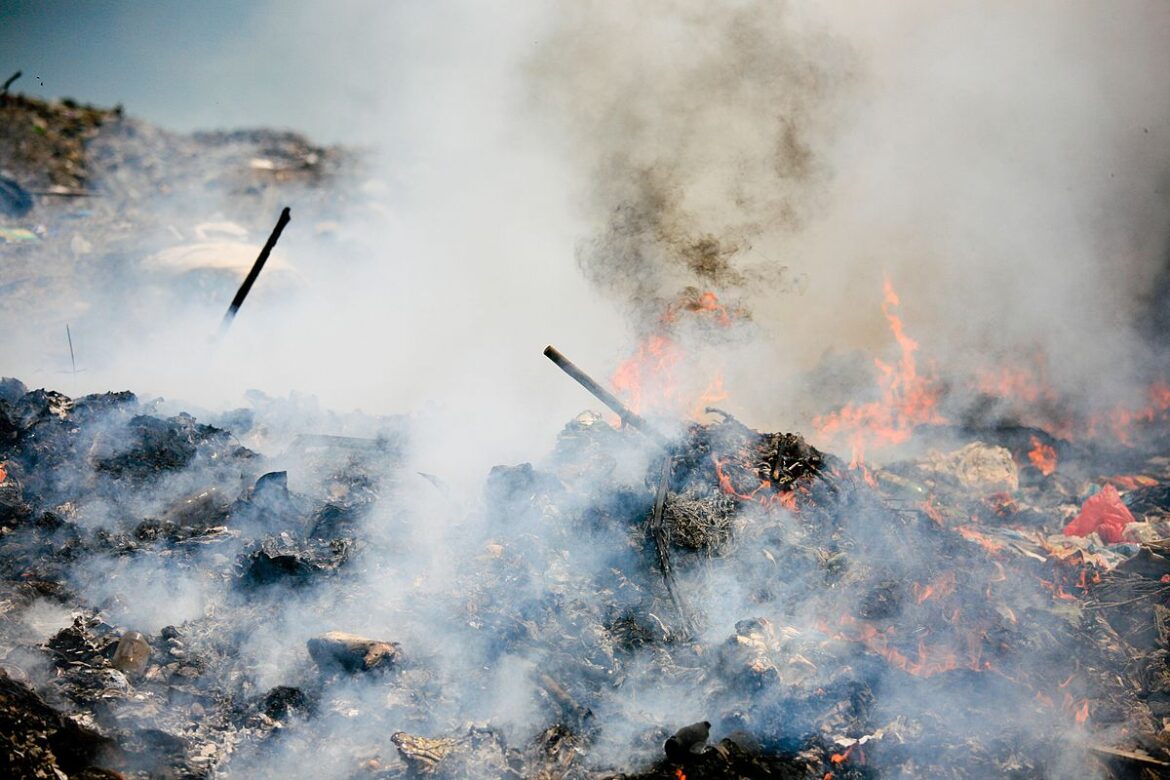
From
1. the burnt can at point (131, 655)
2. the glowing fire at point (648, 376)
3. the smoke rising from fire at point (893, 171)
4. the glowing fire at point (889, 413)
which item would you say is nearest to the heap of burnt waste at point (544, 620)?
the burnt can at point (131, 655)

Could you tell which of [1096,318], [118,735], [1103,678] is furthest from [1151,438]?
[118,735]

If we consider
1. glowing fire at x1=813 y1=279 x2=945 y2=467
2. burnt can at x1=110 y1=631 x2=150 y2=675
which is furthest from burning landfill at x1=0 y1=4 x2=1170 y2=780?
glowing fire at x1=813 y1=279 x2=945 y2=467

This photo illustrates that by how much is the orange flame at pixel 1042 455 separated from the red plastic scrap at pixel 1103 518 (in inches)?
81.6

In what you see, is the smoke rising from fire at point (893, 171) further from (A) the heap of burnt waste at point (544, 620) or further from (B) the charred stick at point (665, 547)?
(A) the heap of burnt waste at point (544, 620)

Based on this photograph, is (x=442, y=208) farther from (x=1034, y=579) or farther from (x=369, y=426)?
(x=1034, y=579)

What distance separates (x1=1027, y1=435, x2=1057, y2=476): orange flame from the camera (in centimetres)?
1223

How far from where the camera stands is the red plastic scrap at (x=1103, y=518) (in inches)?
383

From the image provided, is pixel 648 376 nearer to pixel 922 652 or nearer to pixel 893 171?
pixel 922 652

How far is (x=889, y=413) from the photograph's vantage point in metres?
12.8

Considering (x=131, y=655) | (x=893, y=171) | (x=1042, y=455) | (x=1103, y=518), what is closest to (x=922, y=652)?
(x=1103, y=518)

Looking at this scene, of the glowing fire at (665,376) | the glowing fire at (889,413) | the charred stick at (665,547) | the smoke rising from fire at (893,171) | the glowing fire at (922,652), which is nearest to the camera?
the glowing fire at (922,652)

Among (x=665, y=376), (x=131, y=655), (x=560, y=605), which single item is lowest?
(x=131, y=655)

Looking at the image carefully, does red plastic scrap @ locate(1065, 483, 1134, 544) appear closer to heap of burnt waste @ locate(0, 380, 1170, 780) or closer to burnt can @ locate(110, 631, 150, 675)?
heap of burnt waste @ locate(0, 380, 1170, 780)

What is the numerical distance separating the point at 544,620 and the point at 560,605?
0.74 feet
